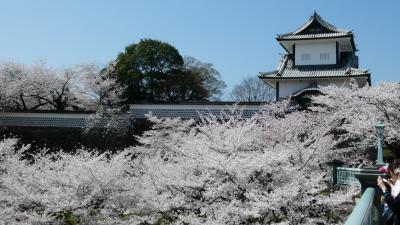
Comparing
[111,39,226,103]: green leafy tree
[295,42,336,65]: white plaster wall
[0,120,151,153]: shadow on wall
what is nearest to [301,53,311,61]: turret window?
[295,42,336,65]: white plaster wall

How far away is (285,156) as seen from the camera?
8.12 m

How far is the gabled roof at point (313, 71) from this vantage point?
24567 millimetres

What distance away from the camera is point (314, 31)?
27.0 metres

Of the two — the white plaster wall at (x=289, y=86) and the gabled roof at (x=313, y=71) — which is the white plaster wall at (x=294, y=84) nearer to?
the white plaster wall at (x=289, y=86)

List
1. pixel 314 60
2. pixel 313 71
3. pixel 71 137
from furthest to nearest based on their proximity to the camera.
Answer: pixel 314 60 < pixel 313 71 < pixel 71 137

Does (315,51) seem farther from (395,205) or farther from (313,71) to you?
(395,205)

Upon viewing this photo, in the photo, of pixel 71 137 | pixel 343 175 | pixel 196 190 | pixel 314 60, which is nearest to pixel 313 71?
pixel 314 60

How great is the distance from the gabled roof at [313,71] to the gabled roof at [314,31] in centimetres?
144

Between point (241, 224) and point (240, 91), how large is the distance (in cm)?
4296

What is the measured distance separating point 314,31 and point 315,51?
1178 mm

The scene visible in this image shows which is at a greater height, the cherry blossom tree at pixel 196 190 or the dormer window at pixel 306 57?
the dormer window at pixel 306 57

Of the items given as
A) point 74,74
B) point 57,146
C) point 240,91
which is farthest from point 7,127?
point 240,91

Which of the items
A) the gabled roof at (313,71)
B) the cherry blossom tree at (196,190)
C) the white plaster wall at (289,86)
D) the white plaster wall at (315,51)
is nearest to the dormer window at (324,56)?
the white plaster wall at (315,51)

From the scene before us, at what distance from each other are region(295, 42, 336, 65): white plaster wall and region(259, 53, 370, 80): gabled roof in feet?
1.13
